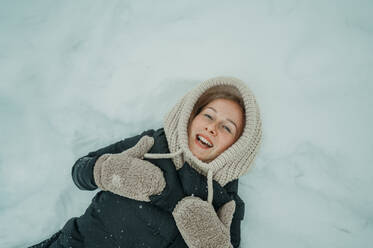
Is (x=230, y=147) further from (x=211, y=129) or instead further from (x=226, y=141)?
(x=211, y=129)

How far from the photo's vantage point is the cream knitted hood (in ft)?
4.00

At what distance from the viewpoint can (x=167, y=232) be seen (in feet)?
3.91

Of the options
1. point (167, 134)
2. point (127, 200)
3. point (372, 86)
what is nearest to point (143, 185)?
point (127, 200)

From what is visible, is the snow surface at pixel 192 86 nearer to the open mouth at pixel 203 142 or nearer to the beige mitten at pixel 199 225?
the open mouth at pixel 203 142

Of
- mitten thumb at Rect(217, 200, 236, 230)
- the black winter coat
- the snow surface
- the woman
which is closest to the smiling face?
the woman

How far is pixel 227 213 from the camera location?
1183 millimetres

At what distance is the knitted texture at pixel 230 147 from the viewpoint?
48.1 inches

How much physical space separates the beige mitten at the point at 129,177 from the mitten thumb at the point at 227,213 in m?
0.33

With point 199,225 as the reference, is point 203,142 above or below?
above

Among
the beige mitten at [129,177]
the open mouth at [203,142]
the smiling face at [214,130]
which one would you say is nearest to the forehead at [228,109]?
the smiling face at [214,130]

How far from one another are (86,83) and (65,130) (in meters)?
0.35

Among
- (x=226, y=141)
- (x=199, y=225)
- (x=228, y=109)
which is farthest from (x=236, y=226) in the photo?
(x=228, y=109)

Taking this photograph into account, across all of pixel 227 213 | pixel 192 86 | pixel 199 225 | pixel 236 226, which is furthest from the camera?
pixel 192 86

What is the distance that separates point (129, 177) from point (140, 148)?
0.21 meters
